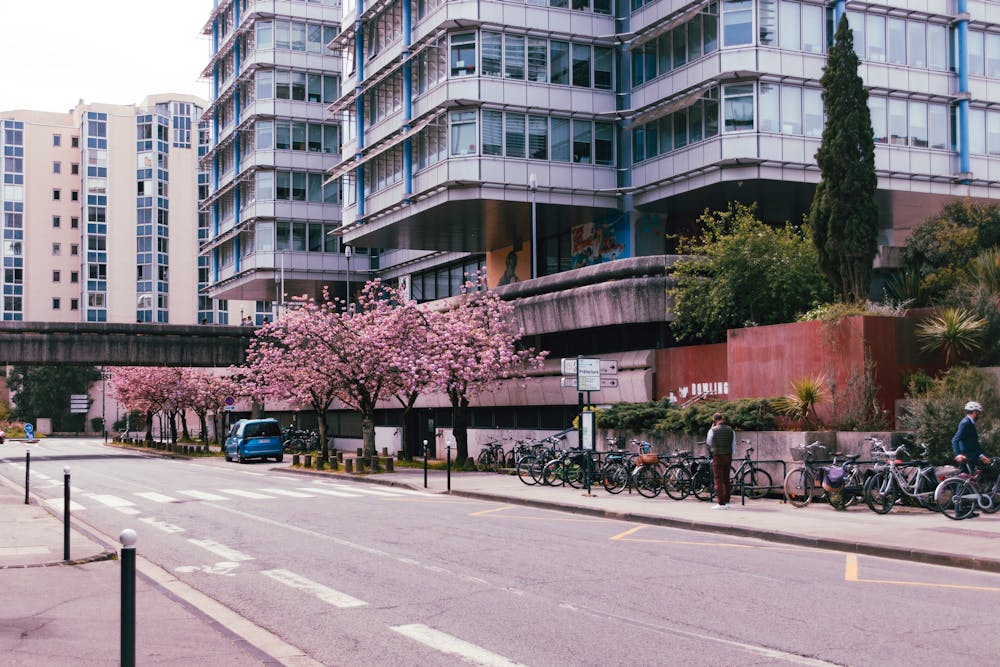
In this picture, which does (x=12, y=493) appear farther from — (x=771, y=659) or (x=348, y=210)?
(x=348, y=210)

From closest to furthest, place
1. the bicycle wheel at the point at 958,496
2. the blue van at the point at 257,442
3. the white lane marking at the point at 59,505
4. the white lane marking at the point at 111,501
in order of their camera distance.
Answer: the bicycle wheel at the point at 958,496 → the white lane marking at the point at 59,505 → the white lane marking at the point at 111,501 → the blue van at the point at 257,442

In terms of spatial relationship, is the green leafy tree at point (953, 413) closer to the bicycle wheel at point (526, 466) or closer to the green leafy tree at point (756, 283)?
the green leafy tree at point (756, 283)

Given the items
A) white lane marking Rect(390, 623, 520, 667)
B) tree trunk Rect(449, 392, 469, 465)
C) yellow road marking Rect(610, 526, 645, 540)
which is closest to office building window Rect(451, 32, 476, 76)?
tree trunk Rect(449, 392, 469, 465)

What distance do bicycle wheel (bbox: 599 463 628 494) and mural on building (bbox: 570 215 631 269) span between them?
64.1ft

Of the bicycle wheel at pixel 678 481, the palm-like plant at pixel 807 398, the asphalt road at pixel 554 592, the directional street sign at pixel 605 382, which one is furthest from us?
the directional street sign at pixel 605 382

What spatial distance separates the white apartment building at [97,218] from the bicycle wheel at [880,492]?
367 ft

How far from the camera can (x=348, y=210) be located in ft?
172

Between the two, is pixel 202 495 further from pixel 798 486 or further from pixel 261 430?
pixel 261 430

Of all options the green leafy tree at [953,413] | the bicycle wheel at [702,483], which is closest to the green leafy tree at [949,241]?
the green leafy tree at [953,413]

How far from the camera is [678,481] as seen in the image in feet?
72.6

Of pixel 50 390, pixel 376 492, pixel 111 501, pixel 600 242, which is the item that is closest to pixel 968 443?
pixel 376 492

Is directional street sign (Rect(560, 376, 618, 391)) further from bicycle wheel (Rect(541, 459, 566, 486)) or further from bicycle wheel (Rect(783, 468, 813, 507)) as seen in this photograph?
bicycle wheel (Rect(783, 468, 813, 507))

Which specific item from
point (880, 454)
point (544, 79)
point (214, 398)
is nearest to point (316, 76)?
point (214, 398)

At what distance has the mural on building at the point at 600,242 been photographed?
43344 millimetres
